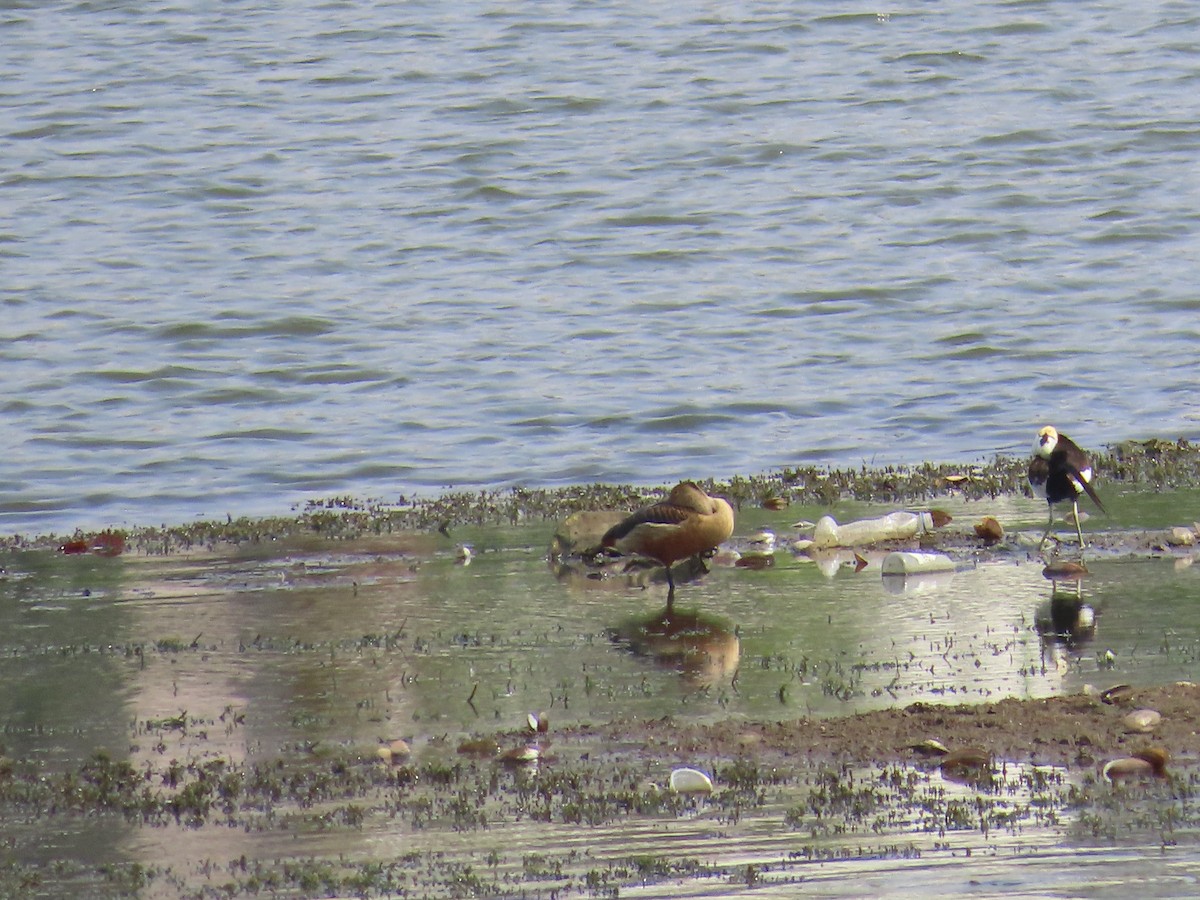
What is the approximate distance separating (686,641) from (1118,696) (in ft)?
7.66

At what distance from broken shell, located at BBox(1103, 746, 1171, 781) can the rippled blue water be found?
8.03m

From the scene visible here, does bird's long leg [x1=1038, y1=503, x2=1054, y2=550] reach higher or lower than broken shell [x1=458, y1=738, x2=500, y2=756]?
lower

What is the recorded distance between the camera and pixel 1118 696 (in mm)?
8375

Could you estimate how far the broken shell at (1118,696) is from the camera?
328 inches

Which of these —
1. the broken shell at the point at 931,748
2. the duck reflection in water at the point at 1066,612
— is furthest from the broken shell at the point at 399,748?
the duck reflection in water at the point at 1066,612

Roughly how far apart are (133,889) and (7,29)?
31.3 m

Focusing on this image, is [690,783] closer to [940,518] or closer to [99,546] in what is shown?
[940,518]

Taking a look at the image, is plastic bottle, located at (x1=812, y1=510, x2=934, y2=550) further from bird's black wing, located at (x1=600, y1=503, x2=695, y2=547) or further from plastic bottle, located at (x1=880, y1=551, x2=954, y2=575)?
bird's black wing, located at (x1=600, y1=503, x2=695, y2=547)

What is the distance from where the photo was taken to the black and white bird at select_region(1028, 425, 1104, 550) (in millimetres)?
12031

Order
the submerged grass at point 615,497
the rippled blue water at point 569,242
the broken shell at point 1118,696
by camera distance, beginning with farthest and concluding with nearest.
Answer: the rippled blue water at point 569,242 < the submerged grass at point 615,497 < the broken shell at point 1118,696

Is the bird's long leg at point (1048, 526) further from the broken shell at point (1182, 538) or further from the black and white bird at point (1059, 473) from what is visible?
the broken shell at point (1182, 538)

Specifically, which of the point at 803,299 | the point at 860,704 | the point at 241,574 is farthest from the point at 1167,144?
the point at 860,704

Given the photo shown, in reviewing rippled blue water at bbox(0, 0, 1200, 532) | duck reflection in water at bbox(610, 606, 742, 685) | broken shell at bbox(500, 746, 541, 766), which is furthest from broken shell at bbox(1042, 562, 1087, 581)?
rippled blue water at bbox(0, 0, 1200, 532)

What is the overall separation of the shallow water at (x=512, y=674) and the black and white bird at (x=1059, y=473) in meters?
0.51
